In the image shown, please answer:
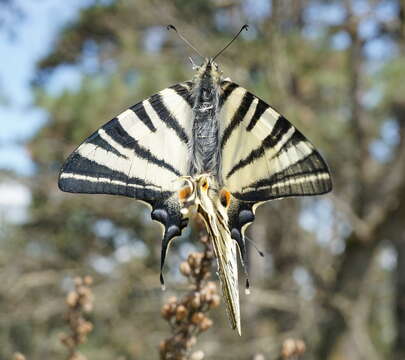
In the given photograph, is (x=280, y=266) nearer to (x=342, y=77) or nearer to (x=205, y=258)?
(x=342, y=77)

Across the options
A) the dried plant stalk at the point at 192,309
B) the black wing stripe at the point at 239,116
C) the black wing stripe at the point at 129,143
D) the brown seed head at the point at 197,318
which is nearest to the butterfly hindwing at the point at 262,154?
the black wing stripe at the point at 239,116

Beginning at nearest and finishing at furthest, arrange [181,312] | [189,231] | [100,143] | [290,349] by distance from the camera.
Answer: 1. [181,312]
2. [290,349]
3. [100,143]
4. [189,231]

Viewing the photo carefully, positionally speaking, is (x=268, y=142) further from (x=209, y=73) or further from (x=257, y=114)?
(x=209, y=73)

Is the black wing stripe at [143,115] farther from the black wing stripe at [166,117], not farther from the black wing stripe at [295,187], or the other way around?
the black wing stripe at [295,187]

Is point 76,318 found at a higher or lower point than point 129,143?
lower

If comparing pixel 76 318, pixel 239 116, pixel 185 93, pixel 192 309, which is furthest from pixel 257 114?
pixel 76 318

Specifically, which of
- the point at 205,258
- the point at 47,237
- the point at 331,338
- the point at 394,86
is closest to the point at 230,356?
the point at 331,338
